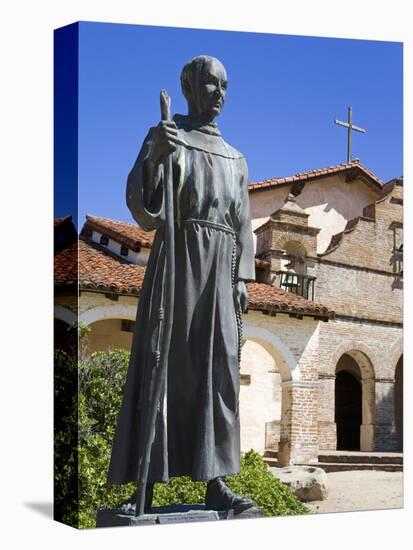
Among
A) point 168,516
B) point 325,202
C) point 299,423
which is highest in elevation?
point 325,202

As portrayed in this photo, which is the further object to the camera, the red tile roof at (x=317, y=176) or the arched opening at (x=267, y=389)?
the arched opening at (x=267, y=389)

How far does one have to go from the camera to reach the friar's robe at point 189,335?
938 cm

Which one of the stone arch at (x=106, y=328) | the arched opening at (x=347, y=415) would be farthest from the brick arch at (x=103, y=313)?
the arched opening at (x=347, y=415)

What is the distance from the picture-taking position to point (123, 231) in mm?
12289

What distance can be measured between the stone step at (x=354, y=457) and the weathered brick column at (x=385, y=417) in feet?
0.47

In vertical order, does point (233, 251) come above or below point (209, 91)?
below

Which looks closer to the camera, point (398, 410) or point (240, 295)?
point (240, 295)

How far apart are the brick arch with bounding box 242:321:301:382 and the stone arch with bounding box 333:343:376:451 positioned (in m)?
0.64

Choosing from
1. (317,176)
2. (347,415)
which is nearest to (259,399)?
(347,415)

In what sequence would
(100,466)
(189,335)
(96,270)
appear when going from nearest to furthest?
(189,335) → (100,466) → (96,270)

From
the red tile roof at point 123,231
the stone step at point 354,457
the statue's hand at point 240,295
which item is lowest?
the stone step at point 354,457

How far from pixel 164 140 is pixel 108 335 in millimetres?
3154

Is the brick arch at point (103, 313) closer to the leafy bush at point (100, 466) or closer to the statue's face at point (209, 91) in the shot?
the leafy bush at point (100, 466)

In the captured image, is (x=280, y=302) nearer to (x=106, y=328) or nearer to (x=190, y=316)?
(x=106, y=328)
